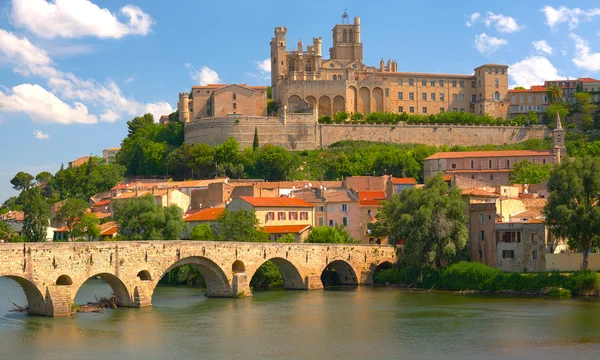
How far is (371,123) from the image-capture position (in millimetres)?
104375

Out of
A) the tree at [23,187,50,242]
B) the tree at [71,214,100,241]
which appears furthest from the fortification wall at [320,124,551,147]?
the tree at [23,187,50,242]

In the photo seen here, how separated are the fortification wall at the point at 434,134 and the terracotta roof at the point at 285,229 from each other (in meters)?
39.6

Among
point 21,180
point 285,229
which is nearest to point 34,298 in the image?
point 285,229

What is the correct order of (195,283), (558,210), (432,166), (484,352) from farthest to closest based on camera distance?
(432,166) < (195,283) < (558,210) < (484,352)

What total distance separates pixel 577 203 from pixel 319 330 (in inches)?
715

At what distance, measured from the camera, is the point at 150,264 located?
43.3 m

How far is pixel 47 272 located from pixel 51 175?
8778cm

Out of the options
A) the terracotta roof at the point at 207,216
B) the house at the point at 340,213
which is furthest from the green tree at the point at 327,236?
the terracotta roof at the point at 207,216

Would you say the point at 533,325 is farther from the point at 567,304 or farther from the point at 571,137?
the point at 571,137

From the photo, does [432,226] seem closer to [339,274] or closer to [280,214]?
[339,274]

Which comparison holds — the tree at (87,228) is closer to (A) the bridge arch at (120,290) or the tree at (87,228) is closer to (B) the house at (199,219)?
(B) the house at (199,219)

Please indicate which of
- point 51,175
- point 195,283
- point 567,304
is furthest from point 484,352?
point 51,175

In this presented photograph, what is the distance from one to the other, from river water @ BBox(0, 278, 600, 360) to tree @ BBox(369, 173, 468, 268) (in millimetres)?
4483

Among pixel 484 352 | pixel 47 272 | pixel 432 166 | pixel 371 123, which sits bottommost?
pixel 484 352
